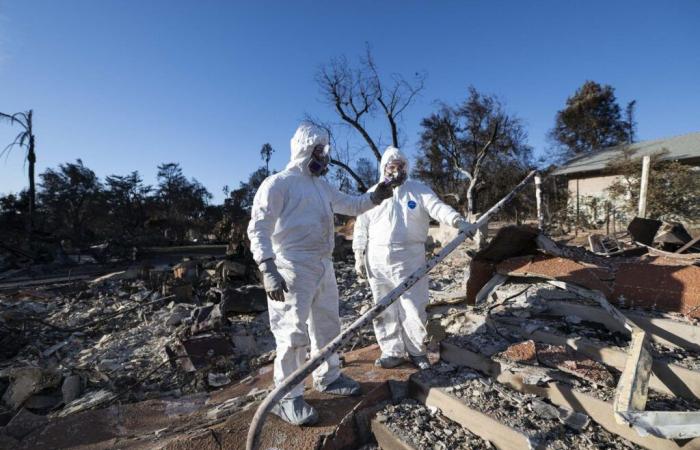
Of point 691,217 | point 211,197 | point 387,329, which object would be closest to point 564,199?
point 691,217

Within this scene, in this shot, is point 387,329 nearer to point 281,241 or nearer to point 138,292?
point 281,241

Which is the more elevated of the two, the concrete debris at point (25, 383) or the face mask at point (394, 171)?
the face mask at point (394, 171)

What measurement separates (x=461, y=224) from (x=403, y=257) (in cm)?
55

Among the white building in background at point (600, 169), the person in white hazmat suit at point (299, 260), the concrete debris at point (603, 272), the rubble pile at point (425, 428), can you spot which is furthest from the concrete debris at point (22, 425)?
the white building in background at point (600, 169)

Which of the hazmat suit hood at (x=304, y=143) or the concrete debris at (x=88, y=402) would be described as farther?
the concrete debris at (x=88, y=402)

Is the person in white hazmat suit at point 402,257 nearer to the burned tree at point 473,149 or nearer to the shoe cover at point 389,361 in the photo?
the shoe cover at point 389,361

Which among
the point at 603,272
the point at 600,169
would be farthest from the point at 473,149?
the point at 603,272

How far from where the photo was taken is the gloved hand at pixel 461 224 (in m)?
2.63

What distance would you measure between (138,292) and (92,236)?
39.4ft

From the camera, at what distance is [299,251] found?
7.91 ft

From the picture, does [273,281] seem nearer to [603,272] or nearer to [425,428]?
[425,428]

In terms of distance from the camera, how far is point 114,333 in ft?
18.1

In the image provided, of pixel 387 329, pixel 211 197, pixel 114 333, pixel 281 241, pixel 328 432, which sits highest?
pixel 211 197

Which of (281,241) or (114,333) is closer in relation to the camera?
(281,241)
